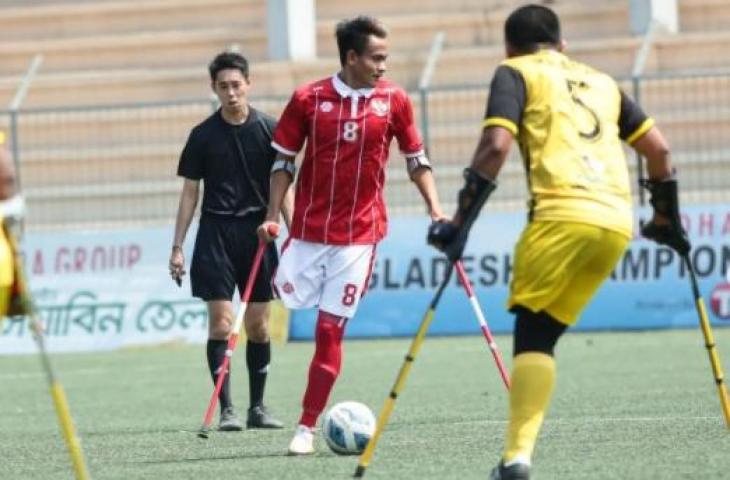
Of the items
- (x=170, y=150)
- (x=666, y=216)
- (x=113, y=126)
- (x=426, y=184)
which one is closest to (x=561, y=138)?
(x=666, y=216)

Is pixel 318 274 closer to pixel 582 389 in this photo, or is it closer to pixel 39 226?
pixel 582 389

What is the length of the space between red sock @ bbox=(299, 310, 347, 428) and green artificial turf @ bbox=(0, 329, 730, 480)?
24 cm

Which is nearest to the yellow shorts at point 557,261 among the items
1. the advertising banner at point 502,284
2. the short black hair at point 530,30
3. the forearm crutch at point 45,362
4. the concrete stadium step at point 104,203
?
the short black hair at point 530,30

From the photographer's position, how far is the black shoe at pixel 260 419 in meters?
11.5

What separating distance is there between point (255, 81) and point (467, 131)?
3.35 m

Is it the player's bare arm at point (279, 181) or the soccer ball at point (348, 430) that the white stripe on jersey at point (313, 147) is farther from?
the soccer ball at point (348, 430)

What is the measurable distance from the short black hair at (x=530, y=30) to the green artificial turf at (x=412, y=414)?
1.76 metres

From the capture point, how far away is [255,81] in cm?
2614

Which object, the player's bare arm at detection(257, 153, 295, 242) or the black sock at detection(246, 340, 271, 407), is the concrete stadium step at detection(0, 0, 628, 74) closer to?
the black sock at detection(246, 340, 271, 407)

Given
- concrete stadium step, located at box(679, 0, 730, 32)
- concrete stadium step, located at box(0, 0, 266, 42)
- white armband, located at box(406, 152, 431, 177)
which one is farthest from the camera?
concrete stadium step, located at box(0, 0, 266, 42)

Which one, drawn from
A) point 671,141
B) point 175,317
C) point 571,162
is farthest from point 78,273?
point 571,162

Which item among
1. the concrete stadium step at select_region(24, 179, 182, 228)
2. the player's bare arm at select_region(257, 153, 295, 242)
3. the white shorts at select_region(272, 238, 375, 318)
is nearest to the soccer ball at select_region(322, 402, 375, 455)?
the white shorts at select_region(272, 238, 375, 318)

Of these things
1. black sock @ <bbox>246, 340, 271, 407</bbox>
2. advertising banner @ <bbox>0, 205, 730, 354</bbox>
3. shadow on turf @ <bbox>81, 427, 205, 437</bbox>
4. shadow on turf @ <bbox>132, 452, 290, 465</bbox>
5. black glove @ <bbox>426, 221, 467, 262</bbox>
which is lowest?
advertising banner @ <bbox>0, 205, 730, 354</bbox>

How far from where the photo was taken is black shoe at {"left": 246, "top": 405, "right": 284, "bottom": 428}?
37.8ft
